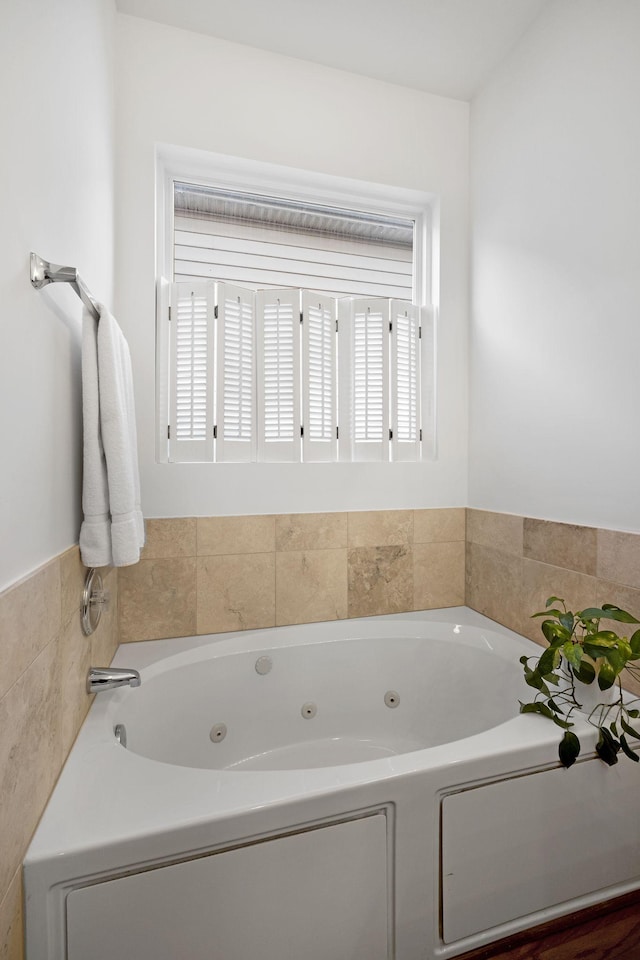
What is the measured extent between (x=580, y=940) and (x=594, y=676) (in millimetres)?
624

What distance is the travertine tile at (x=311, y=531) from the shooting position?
1.94 meters

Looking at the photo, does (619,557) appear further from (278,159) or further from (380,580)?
(278,159)

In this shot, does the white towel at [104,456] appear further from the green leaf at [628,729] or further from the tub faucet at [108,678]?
the green leaf at [628,729]

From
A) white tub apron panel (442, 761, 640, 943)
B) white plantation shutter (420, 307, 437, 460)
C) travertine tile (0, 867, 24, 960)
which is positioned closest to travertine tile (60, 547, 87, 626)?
travertine tile (0, 867, 24, 960)

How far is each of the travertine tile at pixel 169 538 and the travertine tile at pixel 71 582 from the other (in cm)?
52

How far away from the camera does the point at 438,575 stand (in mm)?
2160

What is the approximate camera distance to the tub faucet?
1.32 m

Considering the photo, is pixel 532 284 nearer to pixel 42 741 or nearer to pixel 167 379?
pixel 167 379

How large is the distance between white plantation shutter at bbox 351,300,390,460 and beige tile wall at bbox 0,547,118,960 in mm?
1271

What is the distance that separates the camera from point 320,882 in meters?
0.94

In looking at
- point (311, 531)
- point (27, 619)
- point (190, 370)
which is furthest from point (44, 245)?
point (311, 531)

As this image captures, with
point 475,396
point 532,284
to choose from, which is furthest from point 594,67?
point 475,396

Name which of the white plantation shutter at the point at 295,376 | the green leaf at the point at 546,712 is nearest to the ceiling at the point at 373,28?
the white plantation shutter at the point at 295,376

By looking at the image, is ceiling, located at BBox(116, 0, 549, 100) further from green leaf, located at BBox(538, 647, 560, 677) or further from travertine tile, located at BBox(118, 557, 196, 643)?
green leaf, located at BBox(538, 647, 560, 677)
